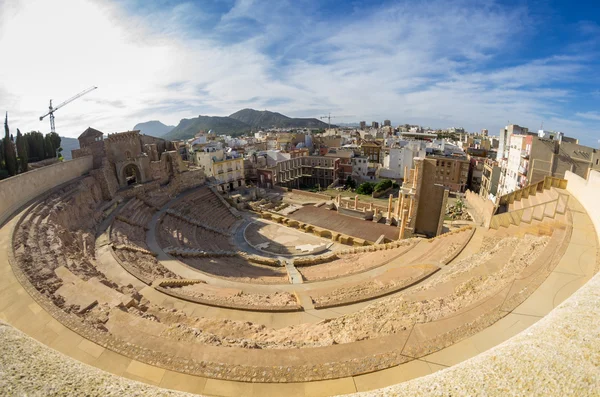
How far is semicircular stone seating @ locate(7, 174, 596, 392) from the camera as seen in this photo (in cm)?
661

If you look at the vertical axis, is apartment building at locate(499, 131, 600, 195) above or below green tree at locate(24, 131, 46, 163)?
above

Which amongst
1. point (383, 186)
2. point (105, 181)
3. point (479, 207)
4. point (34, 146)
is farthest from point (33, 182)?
point (383, 186)

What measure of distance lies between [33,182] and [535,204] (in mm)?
29945

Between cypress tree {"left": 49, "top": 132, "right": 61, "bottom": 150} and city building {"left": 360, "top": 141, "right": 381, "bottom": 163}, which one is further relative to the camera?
city building {"left": 360, "top": 141, "right": 381, "bottom": 163}

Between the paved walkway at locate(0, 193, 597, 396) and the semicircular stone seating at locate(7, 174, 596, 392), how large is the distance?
16 centimetres

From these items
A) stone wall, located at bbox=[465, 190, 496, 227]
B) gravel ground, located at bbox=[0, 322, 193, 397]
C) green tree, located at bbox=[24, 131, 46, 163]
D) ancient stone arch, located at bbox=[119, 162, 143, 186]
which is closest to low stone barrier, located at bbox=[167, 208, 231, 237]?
ancient stone arch, located at bbox=[119, 162, 143, 186]

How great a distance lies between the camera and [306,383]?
577cm

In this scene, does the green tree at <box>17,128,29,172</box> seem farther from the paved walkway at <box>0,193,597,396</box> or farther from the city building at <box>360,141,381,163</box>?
the city building at <box>360,141,381,163</box>

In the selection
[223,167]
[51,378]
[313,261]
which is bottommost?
[313,261]

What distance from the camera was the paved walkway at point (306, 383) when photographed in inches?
226

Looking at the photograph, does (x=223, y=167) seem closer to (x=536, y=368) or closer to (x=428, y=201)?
(x=428, y=201)

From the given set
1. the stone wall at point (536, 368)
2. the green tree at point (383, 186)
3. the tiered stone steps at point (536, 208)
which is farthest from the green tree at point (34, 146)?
the tiered stone steps at point (536, 208)

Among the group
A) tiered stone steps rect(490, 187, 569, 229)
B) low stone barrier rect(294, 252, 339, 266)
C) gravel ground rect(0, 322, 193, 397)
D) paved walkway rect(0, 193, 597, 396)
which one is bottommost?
low stone barrier rect(294, 252, 339, 266)

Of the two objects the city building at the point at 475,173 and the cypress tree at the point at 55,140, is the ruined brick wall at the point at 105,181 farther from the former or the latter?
the city building at the point at 475,173
